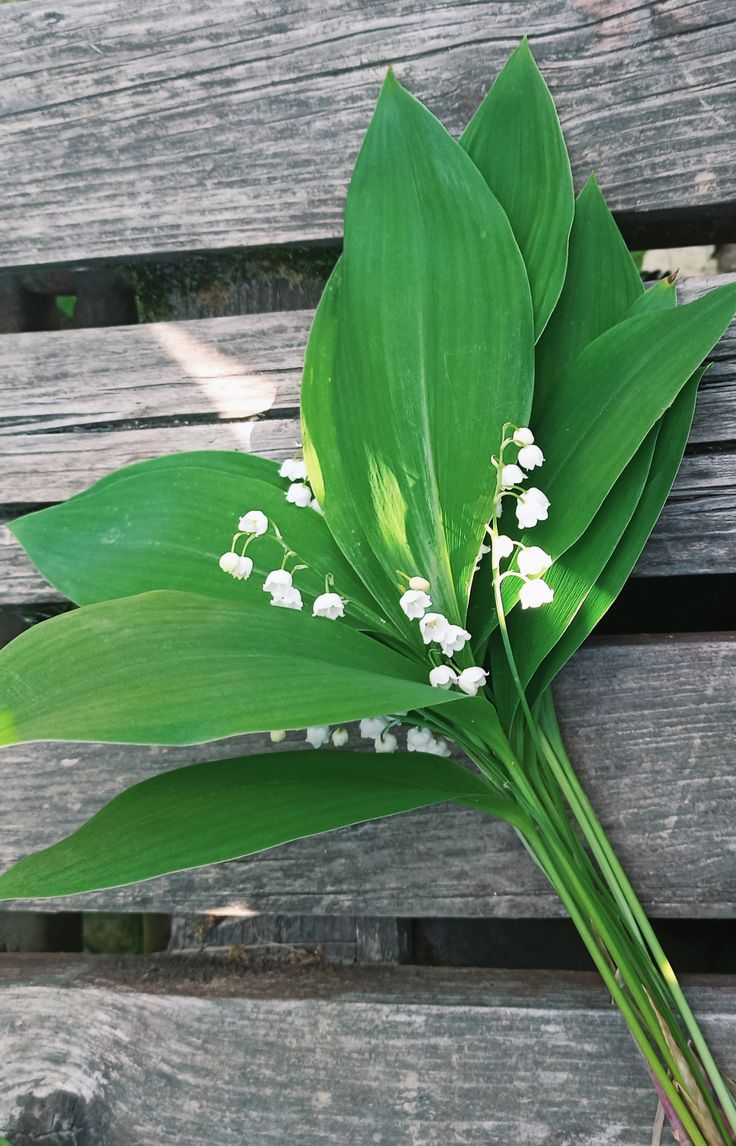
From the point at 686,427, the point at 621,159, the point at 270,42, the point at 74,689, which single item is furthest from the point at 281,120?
the point at 74,689

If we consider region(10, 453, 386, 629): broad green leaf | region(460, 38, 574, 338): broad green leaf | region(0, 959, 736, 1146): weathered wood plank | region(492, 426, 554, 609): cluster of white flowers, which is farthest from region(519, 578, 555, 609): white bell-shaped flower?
region(0, 959, 736, 1146): weathered wood plank

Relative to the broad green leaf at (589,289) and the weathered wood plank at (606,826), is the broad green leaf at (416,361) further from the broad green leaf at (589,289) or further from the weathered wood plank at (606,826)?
the weathered wood plank at (606,826)

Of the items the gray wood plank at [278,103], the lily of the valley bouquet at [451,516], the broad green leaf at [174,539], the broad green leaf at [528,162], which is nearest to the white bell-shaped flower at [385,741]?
the lily of the valley bouquet at [451,516]

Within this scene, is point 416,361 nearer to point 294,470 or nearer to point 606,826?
point 294,470

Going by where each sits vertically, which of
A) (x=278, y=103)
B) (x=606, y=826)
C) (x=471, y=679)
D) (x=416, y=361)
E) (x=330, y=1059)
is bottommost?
(x=330, y=1059)

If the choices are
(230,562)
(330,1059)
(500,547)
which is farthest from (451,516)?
(330,1059)

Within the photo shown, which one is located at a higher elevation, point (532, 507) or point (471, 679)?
point (532, 507)
